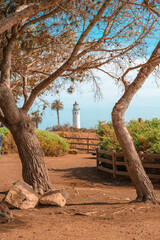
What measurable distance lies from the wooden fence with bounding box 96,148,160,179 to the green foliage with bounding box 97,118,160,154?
0.33 m

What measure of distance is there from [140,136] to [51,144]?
26.2ft

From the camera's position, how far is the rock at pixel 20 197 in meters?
6.80

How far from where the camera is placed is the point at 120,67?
9.02m

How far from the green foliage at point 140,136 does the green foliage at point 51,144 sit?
462 cm

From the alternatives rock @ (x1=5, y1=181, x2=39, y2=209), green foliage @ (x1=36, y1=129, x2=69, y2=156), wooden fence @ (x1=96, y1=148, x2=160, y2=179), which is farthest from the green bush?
rock @ (x1=5, y1=181, x2=39, y2=209)

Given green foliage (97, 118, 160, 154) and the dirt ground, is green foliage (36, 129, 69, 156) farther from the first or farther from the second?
the dirt ground

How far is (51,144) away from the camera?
61.1 feet

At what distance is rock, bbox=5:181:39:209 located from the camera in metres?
6.80

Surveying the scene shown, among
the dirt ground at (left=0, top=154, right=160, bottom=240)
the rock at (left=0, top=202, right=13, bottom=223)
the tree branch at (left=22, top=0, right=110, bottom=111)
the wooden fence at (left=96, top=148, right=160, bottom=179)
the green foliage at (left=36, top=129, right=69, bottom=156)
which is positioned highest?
the tree branch at (left=22, top=0, right=110, bottom=111)

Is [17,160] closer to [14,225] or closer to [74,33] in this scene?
[74,33]

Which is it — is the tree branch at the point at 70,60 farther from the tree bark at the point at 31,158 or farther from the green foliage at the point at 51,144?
the green foliage at the point at 51,144

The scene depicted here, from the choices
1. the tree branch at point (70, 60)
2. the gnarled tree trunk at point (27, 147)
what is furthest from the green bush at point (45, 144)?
the gnarled tree trunk at point (27, 147)

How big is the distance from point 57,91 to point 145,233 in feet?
27.4

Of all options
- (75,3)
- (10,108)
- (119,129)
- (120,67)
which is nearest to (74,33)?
(75,3)
